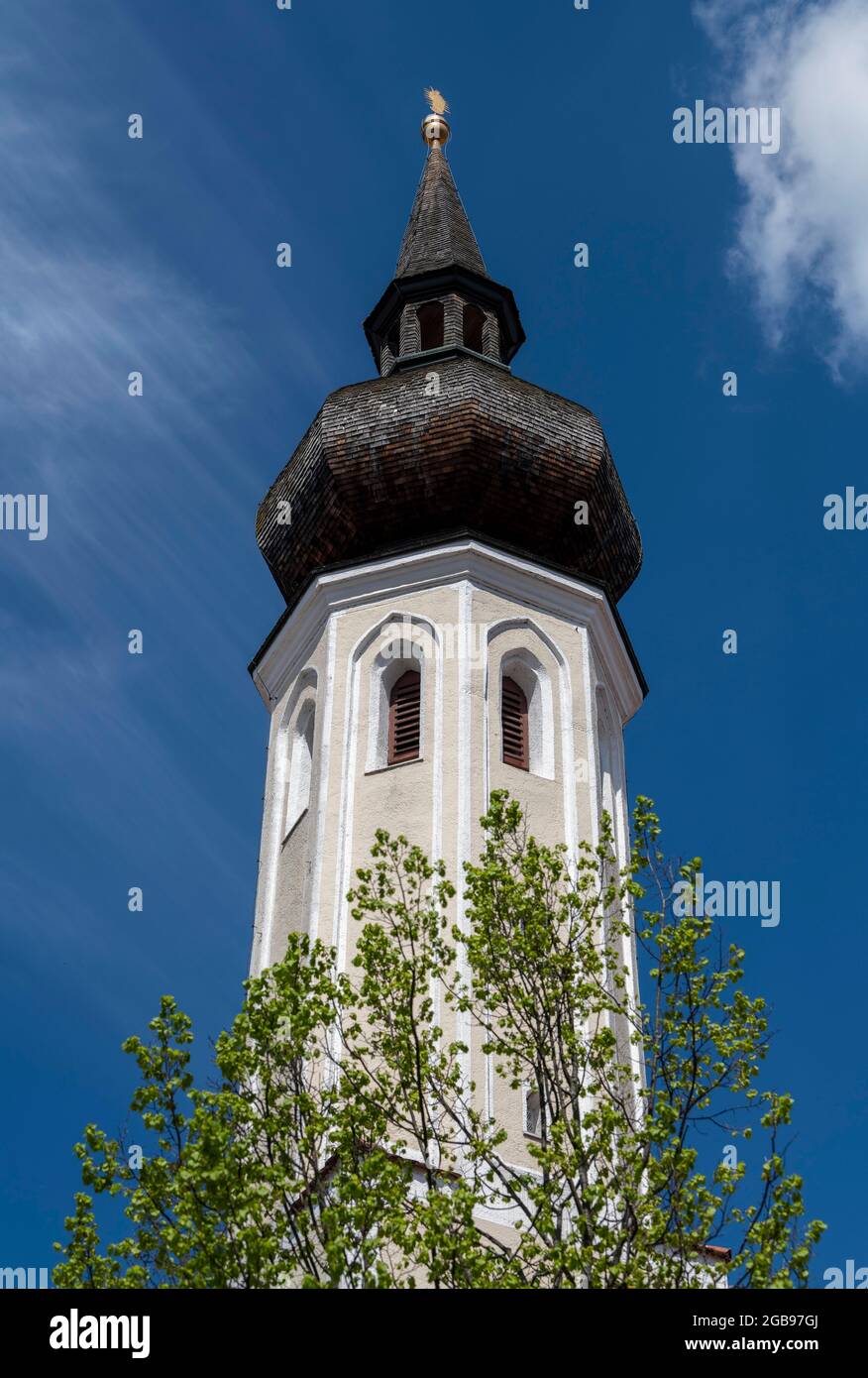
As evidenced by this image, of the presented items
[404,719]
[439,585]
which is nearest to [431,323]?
[439,585]

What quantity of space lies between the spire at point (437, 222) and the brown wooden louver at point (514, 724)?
347 inches

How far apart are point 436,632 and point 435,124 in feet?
43.5

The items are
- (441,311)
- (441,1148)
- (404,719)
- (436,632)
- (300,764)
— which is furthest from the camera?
(441,311)

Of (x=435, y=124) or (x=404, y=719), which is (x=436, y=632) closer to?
(x=404, y=719)

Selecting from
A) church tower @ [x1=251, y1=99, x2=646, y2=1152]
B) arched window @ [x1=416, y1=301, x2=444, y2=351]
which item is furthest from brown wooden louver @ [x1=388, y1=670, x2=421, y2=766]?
arched window @ [x1=416, y1=301, x2=444, y2=351]

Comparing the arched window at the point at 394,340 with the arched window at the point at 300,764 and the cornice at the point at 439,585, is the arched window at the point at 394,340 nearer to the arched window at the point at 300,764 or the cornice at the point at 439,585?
the cornice at the point at 439,585

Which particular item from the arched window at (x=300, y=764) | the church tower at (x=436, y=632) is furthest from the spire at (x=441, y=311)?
the arched window at (x=300, y=764)

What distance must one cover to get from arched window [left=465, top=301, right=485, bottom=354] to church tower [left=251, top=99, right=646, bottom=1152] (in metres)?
2.34

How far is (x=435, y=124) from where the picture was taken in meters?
31.9

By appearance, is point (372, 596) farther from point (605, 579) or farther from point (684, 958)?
point (684, 958)

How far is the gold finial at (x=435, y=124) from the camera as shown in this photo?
31875mm
